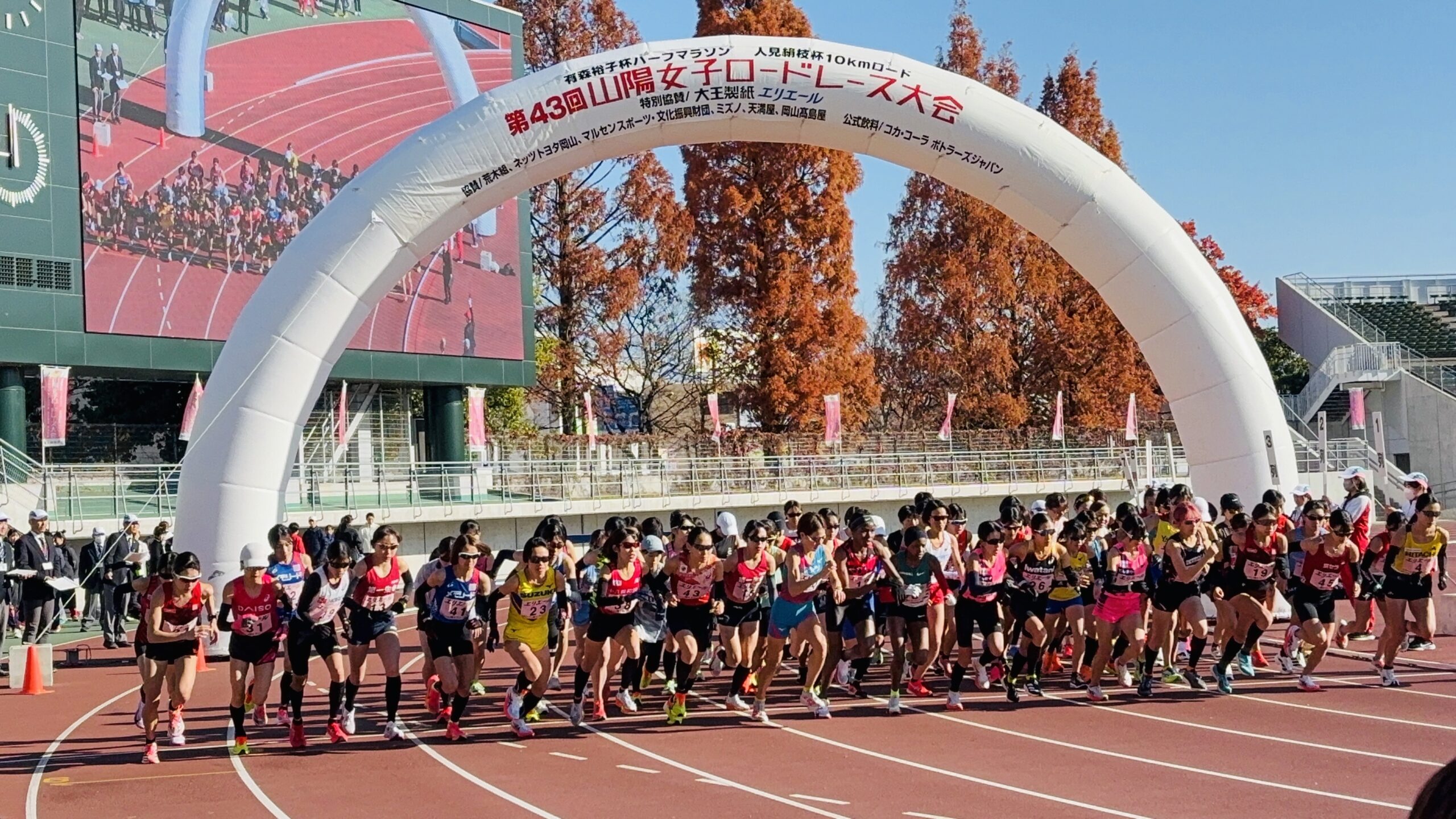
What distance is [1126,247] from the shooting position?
59.4 feet

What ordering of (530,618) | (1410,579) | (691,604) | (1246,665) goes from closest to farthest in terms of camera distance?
(530,618) → (691,604) → (1410,579) → (1246,665)

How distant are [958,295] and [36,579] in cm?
2649

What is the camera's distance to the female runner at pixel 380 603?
40.7 feet

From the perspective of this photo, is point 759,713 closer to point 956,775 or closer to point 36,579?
point 956,775

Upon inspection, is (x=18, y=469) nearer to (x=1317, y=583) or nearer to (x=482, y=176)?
(x=482, y=176)

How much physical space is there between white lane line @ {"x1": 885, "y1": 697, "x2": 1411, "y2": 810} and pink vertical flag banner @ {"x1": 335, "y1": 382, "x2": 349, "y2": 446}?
77.5ft

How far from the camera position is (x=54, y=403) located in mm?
26422

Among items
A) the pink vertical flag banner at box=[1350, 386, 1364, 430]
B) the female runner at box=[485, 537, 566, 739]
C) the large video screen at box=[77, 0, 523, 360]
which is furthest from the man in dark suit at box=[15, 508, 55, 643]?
the pink vertical flag banner at box=[1350, 386, 1364, 430]

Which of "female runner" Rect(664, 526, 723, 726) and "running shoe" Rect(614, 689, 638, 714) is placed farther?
"running shoe" Rect(614, 689, 638, 714)

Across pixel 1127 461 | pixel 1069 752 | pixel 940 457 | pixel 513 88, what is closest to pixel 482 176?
pixel 513 88

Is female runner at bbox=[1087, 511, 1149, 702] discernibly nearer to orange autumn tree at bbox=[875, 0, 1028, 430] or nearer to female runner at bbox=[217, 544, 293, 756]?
female runner at bbox=[217, 544, 293, 756]

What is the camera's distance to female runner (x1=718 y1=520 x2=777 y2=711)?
13.3 meters

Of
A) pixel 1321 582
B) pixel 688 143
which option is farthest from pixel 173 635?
pixel 1321 582

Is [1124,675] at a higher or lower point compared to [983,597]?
lower
